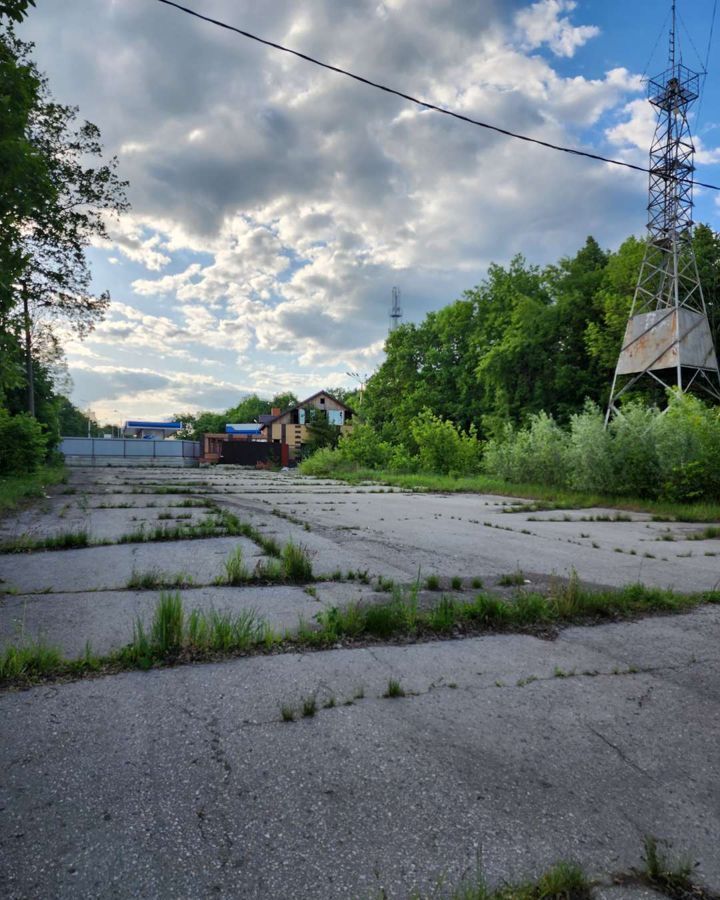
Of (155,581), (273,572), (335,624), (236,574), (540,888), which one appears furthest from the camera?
(273,572)

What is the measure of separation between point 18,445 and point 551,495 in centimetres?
1591

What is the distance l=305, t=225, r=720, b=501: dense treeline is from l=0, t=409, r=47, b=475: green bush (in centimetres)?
1353

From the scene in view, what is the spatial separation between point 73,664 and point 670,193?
871 inches

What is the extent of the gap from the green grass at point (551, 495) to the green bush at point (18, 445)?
11.1m

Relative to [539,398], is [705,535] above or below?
below

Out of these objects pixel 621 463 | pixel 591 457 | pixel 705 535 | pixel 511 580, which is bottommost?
pixel 705 535

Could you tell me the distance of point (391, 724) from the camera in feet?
7.14

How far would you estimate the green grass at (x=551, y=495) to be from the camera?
33.7 ft

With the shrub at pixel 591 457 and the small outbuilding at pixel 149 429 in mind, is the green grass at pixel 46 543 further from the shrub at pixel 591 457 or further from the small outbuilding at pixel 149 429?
the small outbuilding at pixel 149 429

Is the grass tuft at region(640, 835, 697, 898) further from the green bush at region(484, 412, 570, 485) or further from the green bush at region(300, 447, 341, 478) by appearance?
the green bush at region(300, 447, 341, 478)

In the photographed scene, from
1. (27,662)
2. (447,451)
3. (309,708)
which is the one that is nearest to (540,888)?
(309,708)

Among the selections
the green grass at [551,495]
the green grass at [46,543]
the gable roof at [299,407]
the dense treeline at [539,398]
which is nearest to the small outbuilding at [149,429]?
the gable roof at [299,407]

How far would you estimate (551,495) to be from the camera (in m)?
14.2

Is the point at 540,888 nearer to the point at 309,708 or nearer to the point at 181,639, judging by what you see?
the point at 309,708
